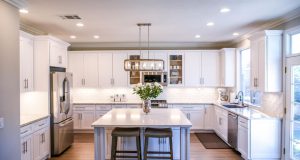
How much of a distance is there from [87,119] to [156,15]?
405 cm

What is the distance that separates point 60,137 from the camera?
4.88 m

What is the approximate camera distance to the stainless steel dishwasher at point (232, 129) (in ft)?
16.1

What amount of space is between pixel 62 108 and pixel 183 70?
363cm

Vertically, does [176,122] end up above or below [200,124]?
above

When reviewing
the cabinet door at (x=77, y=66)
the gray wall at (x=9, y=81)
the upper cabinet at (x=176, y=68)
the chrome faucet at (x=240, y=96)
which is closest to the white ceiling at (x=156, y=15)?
the gray wall at (x=9, y=81)

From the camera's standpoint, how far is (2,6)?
2.73 meters

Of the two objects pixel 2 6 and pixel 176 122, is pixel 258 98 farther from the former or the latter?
pixel 2 6

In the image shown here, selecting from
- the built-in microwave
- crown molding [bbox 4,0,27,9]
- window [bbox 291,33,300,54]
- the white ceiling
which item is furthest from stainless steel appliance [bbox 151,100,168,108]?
crown molding [bbox 4,0,27,9]

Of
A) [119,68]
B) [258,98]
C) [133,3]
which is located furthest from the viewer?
[119,68]

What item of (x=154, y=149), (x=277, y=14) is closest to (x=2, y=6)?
(x=154, y=149)

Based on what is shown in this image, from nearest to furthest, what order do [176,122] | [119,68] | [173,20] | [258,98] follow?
[176,122], [173,20], [258,98], [119,68]

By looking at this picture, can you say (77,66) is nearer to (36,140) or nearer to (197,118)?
(36,140)

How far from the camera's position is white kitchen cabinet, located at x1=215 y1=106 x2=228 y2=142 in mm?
5648

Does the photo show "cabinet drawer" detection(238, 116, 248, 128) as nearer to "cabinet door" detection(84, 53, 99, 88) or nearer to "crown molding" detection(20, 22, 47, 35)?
"cabinet door" detection(84, 53, 99, 88)
